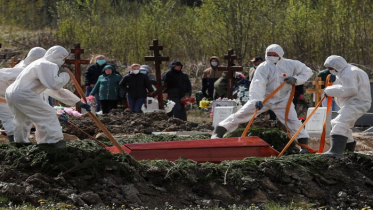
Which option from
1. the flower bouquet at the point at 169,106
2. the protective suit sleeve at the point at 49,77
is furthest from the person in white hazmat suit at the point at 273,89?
the flower bouquet at the point at 169,106

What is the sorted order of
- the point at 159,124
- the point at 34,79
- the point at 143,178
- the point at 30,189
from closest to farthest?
the point at 30,189, the point at 143,178, the point at 34,79, the point at 159,124

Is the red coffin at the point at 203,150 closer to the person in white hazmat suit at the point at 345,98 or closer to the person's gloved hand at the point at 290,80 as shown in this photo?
the person in white hazmat suit at the point at 345,98

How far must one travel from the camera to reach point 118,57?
3331cm

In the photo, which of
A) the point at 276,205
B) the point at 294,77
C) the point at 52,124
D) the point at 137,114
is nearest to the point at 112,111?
the point at 137,114

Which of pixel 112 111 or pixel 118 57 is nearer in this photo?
pixel 112 111

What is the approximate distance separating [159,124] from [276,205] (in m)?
10.1

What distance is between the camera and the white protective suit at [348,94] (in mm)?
12875

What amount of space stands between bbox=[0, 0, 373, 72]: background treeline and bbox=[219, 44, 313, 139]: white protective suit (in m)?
16.2

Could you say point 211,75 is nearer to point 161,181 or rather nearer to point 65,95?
point 65,95

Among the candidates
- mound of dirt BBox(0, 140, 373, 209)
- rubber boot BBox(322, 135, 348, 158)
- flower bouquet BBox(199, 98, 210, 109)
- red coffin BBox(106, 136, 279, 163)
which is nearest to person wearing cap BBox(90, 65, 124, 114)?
flower bouquet BBox(199, 98, 210, 109)

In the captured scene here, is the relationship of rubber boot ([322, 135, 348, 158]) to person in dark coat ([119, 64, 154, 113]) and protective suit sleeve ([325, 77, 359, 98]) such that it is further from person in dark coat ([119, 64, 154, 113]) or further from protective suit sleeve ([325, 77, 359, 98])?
person in dark coat ([119, 64, 154, 113])

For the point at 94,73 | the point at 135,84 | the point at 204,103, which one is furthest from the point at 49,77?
the point at 204,103

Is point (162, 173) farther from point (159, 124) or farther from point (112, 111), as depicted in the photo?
point (112, 111)

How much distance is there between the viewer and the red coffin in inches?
498
